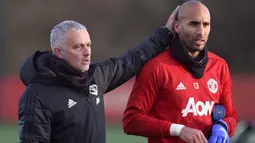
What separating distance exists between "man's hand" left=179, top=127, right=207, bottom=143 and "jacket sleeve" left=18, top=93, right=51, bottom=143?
90cm

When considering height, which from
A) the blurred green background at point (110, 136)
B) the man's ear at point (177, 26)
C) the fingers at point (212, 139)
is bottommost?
the blurred green background at point (110, 136)

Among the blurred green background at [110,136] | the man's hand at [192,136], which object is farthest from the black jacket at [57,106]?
the blurred green background at [110,136]

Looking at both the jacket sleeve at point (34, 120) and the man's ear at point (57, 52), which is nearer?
the jacket sleeve at point (34, 120)

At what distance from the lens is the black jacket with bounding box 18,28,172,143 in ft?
15.1

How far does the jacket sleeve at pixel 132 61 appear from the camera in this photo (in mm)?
5172

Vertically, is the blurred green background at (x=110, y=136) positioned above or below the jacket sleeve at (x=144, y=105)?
below

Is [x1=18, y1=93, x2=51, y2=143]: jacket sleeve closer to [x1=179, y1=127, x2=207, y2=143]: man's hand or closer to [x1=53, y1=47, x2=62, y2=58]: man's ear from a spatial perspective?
[x1=53, y1=47, x2=62, y2=58]: man's ear

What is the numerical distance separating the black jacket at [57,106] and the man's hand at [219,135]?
0.75 m

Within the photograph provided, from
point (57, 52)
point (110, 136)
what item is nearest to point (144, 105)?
point (57, 52)

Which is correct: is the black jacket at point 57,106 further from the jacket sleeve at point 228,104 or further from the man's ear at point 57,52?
the jacket sleeve at point 228,104

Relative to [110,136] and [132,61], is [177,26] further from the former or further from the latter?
[110,136]

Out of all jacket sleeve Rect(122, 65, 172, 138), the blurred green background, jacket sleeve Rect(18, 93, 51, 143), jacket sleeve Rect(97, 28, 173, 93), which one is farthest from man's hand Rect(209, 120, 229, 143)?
the blurred green background

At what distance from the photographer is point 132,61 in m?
5.29

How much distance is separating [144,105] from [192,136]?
0.48 metres
